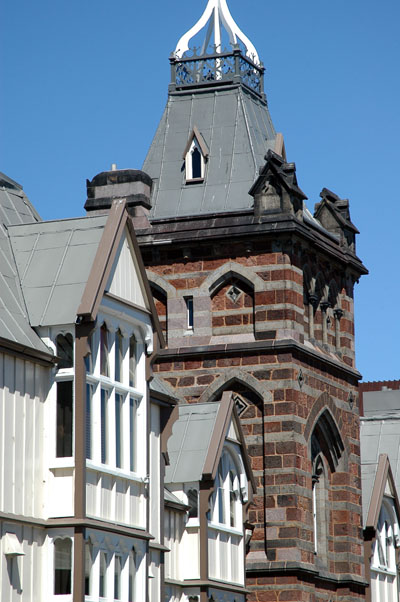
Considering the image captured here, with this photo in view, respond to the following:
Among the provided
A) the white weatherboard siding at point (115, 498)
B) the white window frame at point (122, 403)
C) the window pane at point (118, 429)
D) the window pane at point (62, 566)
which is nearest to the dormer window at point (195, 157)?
the white window frame at point (122, 403)

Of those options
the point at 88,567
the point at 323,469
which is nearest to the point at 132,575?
the point at 88,567

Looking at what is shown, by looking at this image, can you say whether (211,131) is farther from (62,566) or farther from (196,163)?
(62,566)

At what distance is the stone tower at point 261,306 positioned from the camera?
4003 cm

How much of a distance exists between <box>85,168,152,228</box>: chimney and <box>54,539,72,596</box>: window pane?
1527 cm

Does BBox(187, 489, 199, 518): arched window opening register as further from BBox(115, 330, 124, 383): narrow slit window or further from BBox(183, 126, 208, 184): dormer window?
BBox(183, 126, 208, 184): dormer window

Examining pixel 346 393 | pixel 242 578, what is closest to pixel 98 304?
pixel 242 578

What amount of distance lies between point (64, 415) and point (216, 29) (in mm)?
20910

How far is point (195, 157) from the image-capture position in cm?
4372

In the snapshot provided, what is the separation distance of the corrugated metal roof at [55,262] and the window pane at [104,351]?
3.17 feet

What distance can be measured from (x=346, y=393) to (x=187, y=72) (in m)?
10.6

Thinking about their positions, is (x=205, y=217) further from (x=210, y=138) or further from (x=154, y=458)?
(x=154, y=458)

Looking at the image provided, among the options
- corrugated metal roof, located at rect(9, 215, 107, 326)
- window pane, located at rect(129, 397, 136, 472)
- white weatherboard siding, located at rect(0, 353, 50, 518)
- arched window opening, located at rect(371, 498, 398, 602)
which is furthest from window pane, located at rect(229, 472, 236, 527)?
arched window opening, located at rect(371, 498, 398, 602)

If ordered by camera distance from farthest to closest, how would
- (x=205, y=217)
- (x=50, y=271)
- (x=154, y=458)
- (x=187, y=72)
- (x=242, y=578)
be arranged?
(x=187, y=72) < (x=205, y=217) < (x=242, y=578) < (x=154, y=458) < (x=50, y=271)

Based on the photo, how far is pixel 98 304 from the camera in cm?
2658
